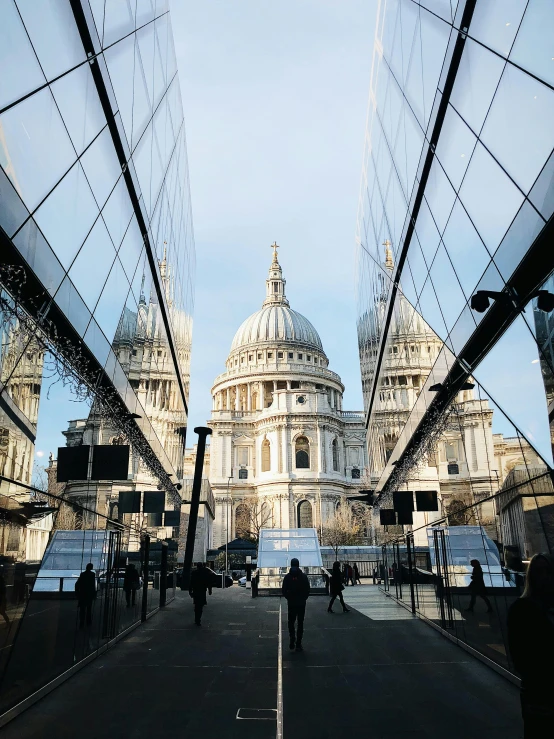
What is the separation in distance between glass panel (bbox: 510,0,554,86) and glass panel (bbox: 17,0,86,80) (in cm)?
594

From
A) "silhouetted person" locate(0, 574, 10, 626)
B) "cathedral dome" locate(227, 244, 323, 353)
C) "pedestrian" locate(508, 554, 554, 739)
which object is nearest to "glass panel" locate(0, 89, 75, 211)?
"silhouetted person" locate(0, 574, 10, 626)

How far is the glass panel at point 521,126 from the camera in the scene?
6.96 metres

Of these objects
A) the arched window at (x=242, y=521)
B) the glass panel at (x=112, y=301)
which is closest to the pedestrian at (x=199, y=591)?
the glass panel at (x=112, y=301)

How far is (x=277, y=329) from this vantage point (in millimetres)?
125938

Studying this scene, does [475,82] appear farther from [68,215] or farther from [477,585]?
[477,585]

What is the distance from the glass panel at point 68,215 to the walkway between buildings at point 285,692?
636 centimetres

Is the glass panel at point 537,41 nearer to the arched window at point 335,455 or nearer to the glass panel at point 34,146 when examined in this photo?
the glass panel at point 34,146

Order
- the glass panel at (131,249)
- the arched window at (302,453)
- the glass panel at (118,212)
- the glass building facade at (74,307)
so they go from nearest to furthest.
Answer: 1. the glass building facade at (74,307)
2. the glass panel at (118,212)
3. the glass panel at (131,249)
4. the arched window at (302,453)

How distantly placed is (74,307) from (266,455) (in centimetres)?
8774

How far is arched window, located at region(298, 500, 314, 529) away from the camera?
90.9 meters

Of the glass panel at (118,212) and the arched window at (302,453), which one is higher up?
the arched window at (302,453)

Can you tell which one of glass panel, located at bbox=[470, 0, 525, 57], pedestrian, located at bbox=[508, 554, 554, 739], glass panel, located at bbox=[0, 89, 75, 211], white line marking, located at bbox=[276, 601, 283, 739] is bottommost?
white line marking, located at bbox=[276, 601, 283, 739]

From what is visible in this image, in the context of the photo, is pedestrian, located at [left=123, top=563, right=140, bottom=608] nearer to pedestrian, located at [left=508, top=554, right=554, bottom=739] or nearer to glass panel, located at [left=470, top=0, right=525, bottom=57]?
pedestrian, located at [left=508, top=554, right=554, bottom=739]

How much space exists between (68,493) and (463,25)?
32.2ft
